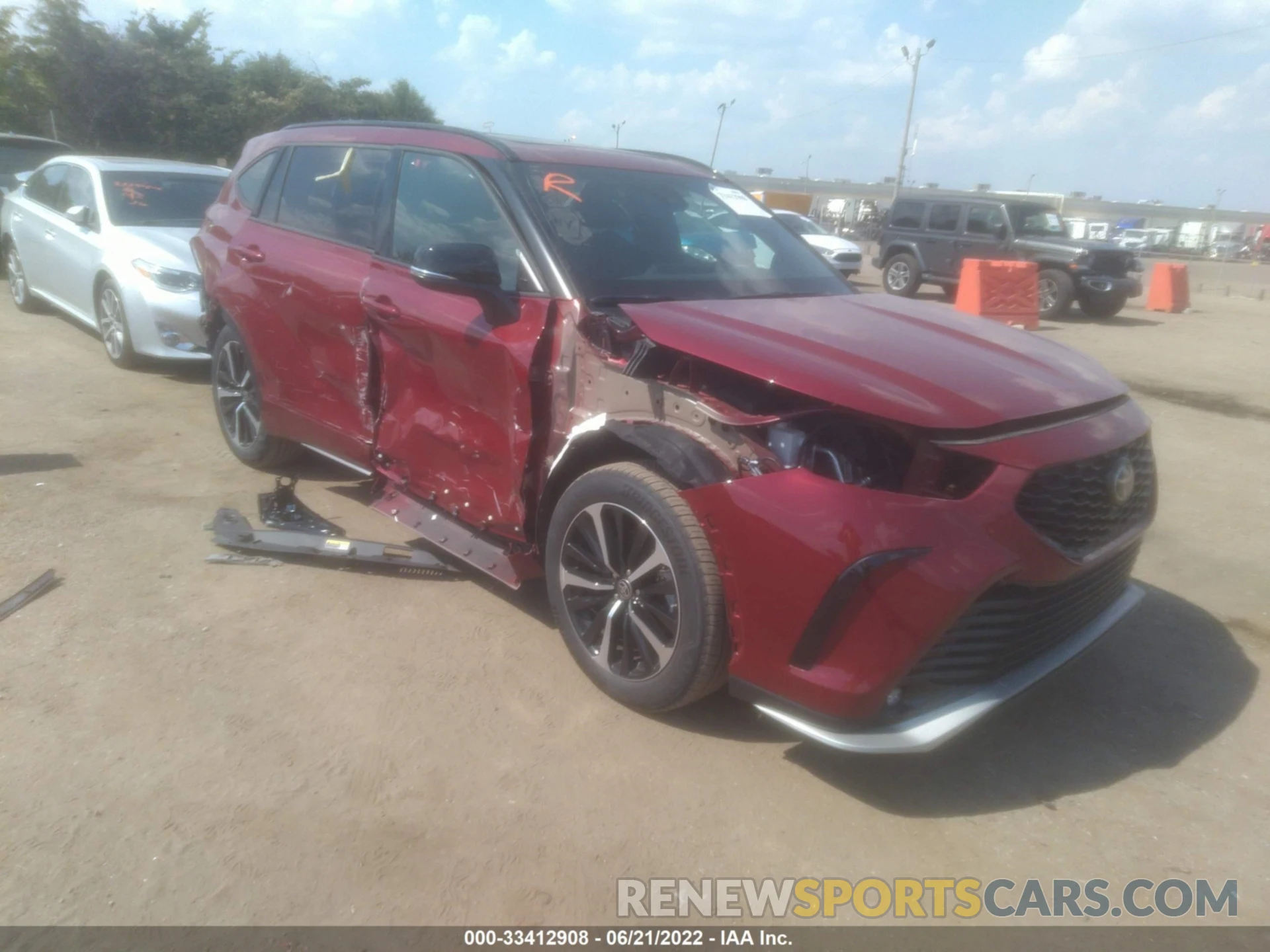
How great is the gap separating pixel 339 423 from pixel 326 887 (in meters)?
2.41

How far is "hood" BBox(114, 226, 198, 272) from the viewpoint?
23.9ft

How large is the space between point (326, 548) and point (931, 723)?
2792 millimetres

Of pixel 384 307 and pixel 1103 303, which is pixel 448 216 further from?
pixel 1103 303

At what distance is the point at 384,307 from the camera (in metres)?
3.88

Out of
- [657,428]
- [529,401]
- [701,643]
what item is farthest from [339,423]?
[701,643]

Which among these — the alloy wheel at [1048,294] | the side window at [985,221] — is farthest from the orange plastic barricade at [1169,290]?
the side window at [985,221]

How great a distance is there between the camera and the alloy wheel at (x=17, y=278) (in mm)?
9680

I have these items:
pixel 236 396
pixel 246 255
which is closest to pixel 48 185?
pixel 236 396

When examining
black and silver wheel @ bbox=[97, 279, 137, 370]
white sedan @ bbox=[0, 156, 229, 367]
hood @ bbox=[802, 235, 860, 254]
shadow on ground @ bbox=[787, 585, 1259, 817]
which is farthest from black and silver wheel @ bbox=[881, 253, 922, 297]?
shadow on ground @ bbox=[787, 585, 1259, 817]

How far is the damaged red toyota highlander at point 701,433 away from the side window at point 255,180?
0.63 metres

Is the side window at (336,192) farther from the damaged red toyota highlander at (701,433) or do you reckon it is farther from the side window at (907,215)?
the side window at (907,215)

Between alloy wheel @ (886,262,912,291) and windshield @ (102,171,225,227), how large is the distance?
41.6 ft

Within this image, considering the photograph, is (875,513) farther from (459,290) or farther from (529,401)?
(459,290)
